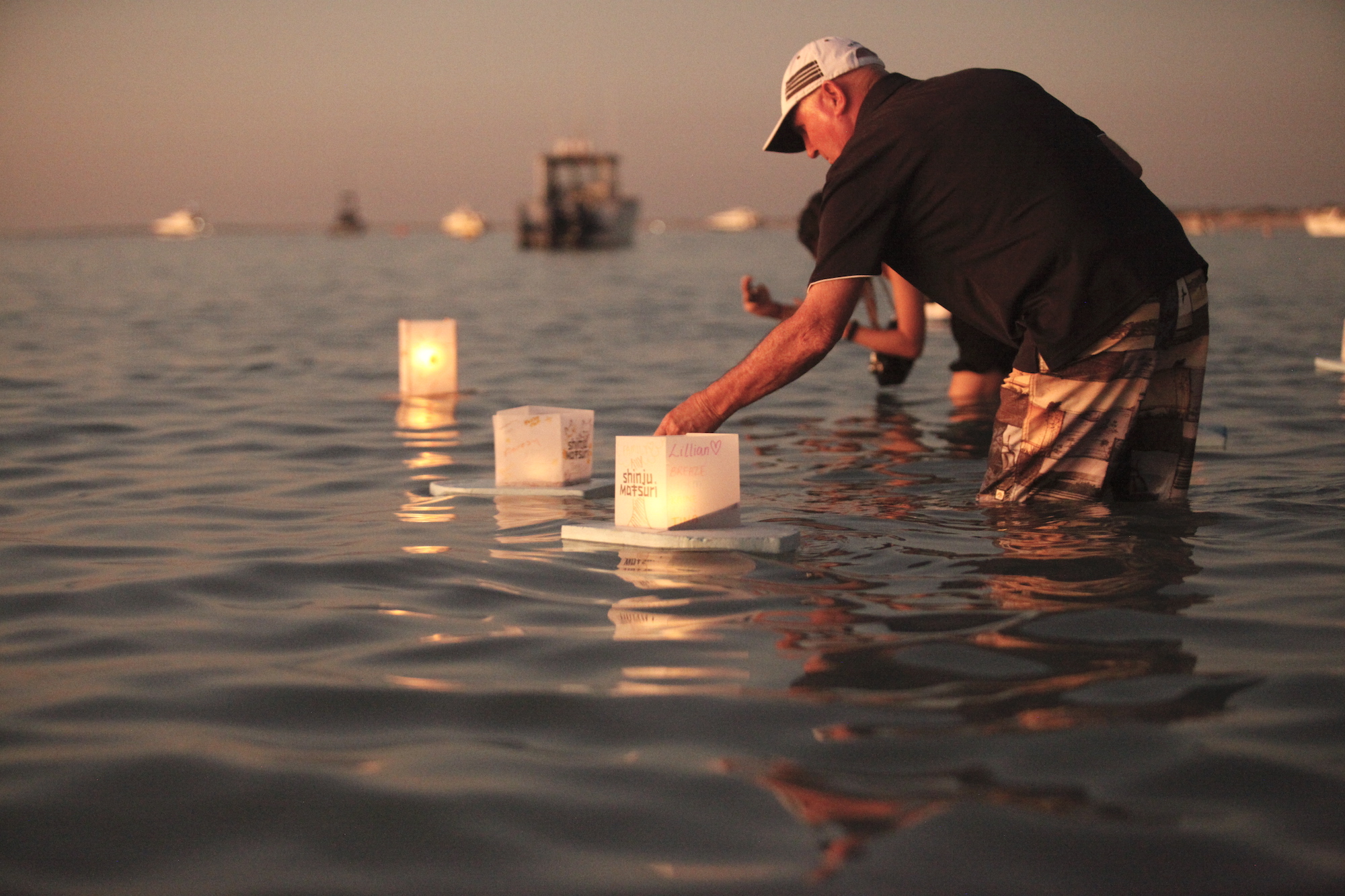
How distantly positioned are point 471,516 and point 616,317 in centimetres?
1510

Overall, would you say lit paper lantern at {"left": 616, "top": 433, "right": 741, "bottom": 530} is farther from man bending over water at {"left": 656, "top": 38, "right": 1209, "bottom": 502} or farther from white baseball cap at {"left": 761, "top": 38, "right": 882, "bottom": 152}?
white baseball cap at {"left": 761, "top": 38, "right": 882, "bottom": 152}

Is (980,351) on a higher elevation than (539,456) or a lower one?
higher

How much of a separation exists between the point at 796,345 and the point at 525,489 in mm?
1948

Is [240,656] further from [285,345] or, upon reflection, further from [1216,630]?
[285,345]

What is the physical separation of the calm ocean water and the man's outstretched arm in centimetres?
57

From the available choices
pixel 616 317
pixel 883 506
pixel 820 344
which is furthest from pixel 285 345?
pixel 820 344

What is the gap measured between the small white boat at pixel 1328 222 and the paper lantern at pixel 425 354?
3698 inches

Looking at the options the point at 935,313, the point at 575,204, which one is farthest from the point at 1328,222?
the point at 935,313

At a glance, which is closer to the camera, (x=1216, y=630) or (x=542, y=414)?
(x=1216, y=630)

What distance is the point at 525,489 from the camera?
543 centimetres

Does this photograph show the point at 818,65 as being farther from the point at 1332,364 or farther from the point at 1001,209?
the point at 1332,364

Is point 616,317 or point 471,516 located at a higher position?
point 616,317

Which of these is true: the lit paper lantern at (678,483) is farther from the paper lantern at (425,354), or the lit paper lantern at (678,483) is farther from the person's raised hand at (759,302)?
the paper lantern at (425,354)

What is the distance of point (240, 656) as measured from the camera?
317 cm
